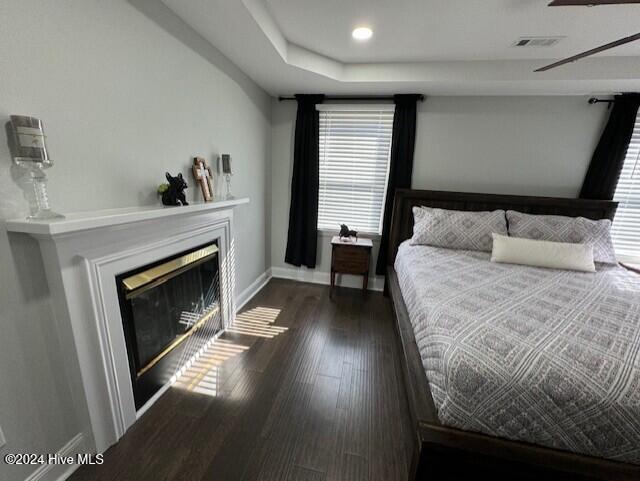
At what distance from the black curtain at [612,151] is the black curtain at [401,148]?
1758mm

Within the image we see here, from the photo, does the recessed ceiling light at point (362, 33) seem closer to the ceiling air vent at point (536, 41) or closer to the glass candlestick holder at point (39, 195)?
the ceiling air vent at point (536, 41)

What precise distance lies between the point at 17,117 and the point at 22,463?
133cm

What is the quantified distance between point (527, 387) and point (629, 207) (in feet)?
10.0

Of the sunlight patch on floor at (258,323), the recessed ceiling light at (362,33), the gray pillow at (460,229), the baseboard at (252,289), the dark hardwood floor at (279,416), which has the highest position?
the recessed ceiling light at (362,33)

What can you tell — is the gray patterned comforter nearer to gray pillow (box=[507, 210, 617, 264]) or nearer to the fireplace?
gray pillow (box=[507, 210, 617, 264])

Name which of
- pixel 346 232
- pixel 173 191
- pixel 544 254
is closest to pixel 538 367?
pixel 544 254

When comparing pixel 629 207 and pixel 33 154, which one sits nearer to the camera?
pixel 33 154

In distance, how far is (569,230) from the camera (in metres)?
2.33

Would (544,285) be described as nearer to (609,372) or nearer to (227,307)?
(609,372)

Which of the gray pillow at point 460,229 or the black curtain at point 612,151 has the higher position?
the black curtain at point 612,151

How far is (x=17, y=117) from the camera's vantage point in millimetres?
857

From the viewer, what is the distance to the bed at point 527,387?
0.91 metres

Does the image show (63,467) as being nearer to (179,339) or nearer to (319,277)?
(179,339)

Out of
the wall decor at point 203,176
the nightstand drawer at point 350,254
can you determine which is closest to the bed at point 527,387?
the nightstand drawer at point 350,254
